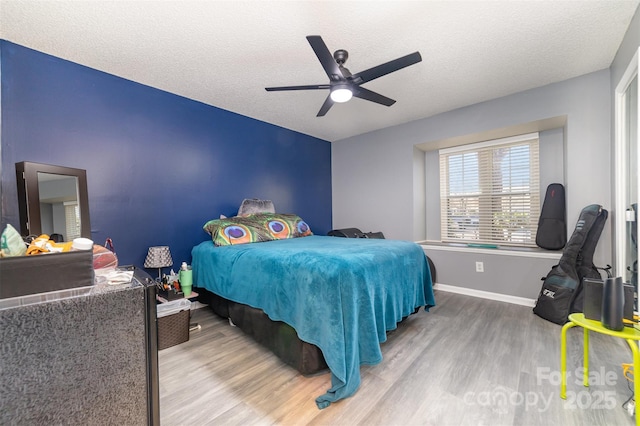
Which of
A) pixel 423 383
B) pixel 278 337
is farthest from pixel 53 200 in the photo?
pixel 423 383

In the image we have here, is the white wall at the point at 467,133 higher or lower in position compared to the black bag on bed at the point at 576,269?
higher

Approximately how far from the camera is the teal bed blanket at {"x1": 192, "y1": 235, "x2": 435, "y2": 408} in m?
1.54

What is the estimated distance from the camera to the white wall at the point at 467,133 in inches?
100

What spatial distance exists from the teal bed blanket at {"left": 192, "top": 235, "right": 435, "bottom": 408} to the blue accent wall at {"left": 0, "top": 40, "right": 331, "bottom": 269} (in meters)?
0.94

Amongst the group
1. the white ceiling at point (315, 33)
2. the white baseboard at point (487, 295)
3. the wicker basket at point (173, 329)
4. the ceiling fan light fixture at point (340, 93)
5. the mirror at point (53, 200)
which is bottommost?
the white baseboard at point (487, 295)

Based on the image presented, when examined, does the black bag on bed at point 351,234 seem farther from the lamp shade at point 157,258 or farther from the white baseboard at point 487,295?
the lamp shade at point 157,258

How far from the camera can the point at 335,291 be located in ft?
5.08

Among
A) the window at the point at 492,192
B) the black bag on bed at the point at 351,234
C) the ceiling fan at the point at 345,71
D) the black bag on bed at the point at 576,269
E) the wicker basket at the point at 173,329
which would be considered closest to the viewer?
the ceiling fan at the point at 345,71

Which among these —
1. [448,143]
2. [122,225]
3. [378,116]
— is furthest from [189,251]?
[448,143]

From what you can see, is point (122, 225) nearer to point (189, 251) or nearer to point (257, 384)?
point (189, 251)

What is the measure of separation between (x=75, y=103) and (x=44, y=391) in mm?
2623

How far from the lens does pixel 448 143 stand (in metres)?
3.73

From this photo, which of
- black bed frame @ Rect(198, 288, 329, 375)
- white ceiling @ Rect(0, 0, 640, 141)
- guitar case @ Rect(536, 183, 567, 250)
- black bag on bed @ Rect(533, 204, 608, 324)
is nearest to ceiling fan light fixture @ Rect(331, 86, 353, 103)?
white ceiling @ Rect(0, 0, 640, 141)

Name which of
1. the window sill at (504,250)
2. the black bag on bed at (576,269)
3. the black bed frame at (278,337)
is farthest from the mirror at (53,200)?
the black bag on bed at (576,269)
